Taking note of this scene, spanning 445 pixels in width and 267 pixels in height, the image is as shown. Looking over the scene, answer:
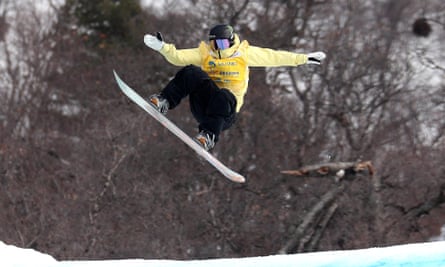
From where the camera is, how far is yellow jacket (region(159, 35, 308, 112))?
7082 millimetres

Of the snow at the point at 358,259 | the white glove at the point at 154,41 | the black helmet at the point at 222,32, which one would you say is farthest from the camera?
the white glove at the point at 154,41

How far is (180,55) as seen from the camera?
711 cm

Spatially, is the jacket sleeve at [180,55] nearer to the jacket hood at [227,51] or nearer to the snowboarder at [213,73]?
the snowboarder at [213,73]

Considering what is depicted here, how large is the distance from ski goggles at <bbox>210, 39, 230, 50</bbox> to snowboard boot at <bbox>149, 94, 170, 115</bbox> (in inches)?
26.5

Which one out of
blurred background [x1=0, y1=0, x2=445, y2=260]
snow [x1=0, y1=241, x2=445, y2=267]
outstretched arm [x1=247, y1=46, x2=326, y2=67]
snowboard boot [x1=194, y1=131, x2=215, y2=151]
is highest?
outstretched arm [x1=247, y1=46, x2=326, y2=67]

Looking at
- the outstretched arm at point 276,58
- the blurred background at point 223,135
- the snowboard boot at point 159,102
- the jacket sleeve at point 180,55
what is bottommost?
the blurred background at point 223,135

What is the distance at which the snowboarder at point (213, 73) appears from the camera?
23.1 ft

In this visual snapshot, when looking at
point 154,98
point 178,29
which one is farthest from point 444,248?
point 178,29

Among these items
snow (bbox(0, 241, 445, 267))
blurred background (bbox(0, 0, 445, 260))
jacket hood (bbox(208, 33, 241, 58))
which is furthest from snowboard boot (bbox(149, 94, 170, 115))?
blurred background (bbox(0, 0, 445, 260))

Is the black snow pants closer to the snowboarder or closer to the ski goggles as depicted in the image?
the snowboarder

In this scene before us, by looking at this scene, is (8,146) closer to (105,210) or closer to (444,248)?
(105,210)

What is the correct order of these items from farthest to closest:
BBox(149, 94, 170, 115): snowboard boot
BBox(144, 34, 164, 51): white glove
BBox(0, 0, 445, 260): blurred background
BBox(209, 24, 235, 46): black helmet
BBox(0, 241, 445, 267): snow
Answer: BBox(0, 0, 445, 260): blurred background, BBox(149, 94, 170, 115): snowboard boot, BBox(144, 34, 164, 51): white glove, BBox(209, 24, 235, 46): black helmet, BBox(0, 241, 445, 267): snow

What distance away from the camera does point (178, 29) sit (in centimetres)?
2441

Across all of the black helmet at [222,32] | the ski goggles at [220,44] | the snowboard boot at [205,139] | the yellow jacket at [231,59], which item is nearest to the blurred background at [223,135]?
the snowboard boot at [205,139]
